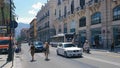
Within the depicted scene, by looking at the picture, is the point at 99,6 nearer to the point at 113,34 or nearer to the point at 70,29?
the point at 113,34

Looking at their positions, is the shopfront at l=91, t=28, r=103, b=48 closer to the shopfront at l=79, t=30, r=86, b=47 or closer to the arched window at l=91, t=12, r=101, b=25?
the arched window at l=91, t=12, r=101, b=25

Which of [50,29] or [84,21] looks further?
[50,29]

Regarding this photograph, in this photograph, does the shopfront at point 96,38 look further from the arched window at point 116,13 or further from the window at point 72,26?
the window at point 72,26

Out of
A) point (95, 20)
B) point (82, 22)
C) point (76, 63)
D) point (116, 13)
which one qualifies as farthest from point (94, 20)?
point (76, 63)

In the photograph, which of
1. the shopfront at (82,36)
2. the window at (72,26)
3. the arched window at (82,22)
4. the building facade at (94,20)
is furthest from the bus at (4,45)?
the window at (72,26)

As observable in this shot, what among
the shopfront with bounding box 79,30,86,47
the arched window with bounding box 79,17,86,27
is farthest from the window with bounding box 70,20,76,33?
the shopfront with bounding box 79,30,86,47

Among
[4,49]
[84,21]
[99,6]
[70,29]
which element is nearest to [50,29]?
[70,29]

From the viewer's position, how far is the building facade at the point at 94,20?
48062mm

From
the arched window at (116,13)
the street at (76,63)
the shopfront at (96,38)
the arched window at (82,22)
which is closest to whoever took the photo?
the street at (76,63)

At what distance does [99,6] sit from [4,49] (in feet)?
66.1

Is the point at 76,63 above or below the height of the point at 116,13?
below

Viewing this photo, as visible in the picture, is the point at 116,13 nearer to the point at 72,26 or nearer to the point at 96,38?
the point at 96,38

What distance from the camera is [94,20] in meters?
56.4

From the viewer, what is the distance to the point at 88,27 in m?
59.4
